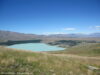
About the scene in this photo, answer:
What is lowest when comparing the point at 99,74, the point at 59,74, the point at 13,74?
the point at 99,74

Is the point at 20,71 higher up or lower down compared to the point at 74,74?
higher up

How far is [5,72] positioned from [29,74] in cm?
150

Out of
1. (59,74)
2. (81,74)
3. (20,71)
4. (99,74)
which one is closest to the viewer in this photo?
(20,71)

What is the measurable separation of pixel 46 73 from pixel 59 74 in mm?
967

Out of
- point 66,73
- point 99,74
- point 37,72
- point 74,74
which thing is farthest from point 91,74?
point 37,72

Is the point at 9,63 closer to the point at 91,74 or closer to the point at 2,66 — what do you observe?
the point at 2,66

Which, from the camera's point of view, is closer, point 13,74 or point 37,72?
point 13,74

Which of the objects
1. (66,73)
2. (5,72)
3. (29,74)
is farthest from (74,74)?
(5,72)

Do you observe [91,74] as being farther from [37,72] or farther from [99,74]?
[37,72]

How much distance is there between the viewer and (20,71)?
6488mm

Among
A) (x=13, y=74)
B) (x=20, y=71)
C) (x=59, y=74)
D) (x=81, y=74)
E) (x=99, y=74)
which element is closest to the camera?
(x=13, y=74)

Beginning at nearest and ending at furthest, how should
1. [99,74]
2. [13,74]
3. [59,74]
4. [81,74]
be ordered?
[13,74] → [59,74] → [81,74] → [99,74]

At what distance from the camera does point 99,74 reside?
8.33 metres

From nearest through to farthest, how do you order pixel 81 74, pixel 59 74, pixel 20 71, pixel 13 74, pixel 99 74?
1. pixel 13 74
2. pixel 20 71
3. pixel 59 74
4. pixel 81 74
5. pixel 99 74
